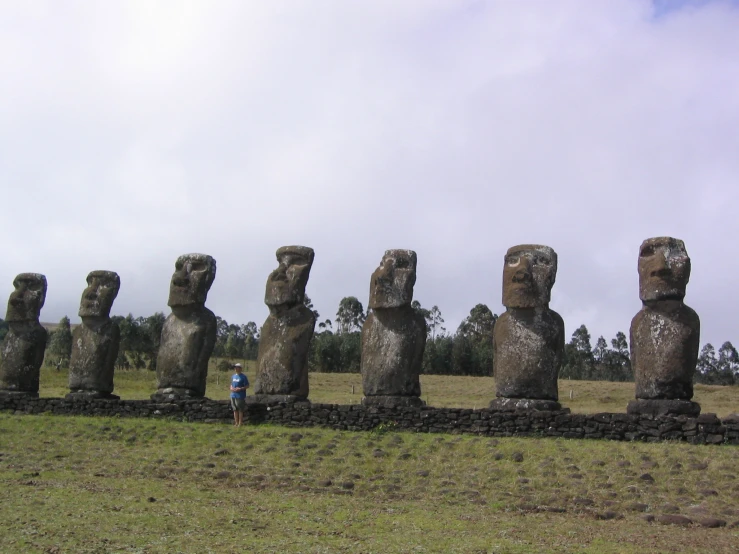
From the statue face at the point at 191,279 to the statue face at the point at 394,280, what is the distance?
3.93 m

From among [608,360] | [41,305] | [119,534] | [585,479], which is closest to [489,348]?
[608,360]

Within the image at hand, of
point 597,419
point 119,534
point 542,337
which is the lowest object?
point 119,534

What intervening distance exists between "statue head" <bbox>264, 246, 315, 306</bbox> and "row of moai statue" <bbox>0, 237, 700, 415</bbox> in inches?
0.8

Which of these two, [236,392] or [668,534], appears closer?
[668,534]

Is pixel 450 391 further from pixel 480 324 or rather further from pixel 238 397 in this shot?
pixel 480 324

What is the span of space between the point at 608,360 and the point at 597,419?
5820 centimetres

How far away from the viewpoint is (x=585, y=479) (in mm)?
11680

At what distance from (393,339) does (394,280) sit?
113cm

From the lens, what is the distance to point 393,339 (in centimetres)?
1648

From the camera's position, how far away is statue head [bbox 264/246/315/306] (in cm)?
1758

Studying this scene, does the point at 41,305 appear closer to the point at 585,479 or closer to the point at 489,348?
the point at 585,479

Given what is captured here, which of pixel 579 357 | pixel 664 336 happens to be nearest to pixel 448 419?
pixel 664 336

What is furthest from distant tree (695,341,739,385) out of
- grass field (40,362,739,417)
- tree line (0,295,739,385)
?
grass field (40,362,739,417)

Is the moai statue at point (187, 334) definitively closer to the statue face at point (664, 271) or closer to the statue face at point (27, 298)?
the statue face at point (27, 298)
